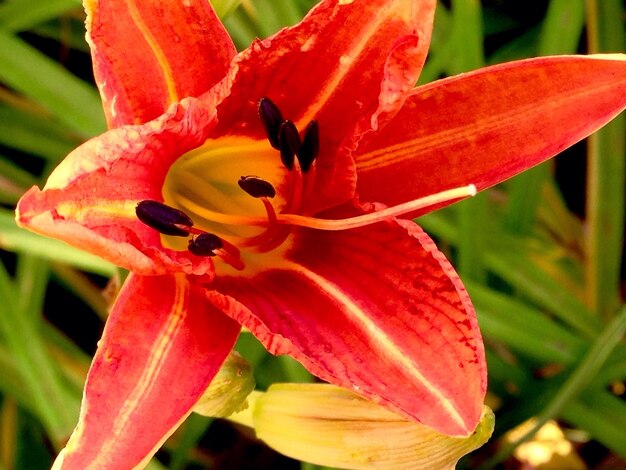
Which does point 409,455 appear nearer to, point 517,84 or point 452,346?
point 452,346

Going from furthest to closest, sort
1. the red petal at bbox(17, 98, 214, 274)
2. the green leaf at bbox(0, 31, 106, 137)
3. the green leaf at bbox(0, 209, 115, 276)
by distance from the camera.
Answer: the green leaf at bbox(0, 31, 106, 137) < the green leaf at bbox(0, 209, 115, 276) < the red petal at bbox(17, 98, 214, 274)

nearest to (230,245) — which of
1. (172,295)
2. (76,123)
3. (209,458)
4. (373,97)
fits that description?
(172,295)

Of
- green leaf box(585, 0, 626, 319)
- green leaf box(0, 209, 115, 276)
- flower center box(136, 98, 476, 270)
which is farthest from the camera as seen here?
green leaf box(585, 0, 626, 319)

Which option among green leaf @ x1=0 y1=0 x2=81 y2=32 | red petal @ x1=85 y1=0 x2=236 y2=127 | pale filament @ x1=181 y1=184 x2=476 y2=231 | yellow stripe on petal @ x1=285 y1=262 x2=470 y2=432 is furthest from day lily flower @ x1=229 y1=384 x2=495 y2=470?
green leaf @ x1=0 y1=0 x2=81 y2=32

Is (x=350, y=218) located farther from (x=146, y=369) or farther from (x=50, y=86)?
(x=50, y=86)

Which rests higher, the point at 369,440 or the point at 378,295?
the point at 378,295

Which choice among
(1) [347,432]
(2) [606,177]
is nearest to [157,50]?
(1) [347,432]

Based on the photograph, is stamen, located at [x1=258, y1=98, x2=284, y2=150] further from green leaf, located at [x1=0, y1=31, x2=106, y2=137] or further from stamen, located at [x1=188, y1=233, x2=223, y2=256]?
green leaf, located at [x1=0, y1=31, x2=106, y2=137]

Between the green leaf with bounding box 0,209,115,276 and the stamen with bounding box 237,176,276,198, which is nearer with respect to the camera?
the stamen with bounding box 237,176,276,198
